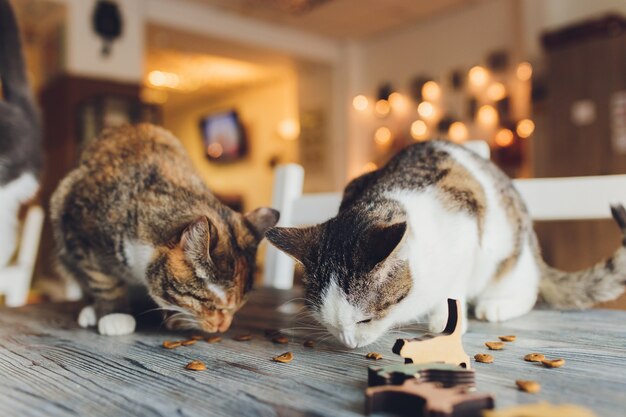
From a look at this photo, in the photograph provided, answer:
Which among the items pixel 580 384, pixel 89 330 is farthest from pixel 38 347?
pixel 580 384

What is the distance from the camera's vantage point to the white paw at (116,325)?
1.06 metres

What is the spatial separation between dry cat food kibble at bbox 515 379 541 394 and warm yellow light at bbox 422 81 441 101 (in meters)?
5.74

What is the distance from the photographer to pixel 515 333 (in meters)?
0.99

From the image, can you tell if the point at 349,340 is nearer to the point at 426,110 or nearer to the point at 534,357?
the point at 534,357

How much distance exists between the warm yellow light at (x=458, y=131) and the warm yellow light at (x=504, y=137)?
1.48 ft

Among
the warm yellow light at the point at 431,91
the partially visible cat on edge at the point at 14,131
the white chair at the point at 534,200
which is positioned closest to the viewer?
the white chair at the point at 534,200

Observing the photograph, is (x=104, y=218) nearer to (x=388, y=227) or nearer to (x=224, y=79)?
(x=388, y=227)

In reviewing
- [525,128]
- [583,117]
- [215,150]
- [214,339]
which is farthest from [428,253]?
[215,150]

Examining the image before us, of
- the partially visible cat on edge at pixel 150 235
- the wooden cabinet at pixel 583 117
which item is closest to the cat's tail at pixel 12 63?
A: the partially visible cat on edge at pixel 150 235

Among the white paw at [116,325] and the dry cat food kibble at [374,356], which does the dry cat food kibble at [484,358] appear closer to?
the dry cat food kibble at [374,356]

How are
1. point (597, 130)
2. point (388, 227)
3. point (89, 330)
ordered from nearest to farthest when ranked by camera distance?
point (388, 227), point (89, 330), point (597, 130)

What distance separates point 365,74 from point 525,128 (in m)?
2.50

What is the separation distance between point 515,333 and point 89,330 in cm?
85

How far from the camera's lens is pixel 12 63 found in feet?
5.21
